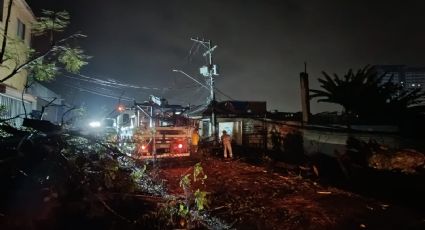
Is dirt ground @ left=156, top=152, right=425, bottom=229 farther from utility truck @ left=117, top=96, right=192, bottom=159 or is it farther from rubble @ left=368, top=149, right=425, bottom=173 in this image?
utility truck @ left=117, top=96, right=192, bottom=159

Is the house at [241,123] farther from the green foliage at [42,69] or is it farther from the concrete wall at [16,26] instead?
the green foliage at [42,69]

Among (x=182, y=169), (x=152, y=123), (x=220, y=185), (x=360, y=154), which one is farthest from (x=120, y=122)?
(x=360, y=154)

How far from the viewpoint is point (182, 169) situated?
48.9ft

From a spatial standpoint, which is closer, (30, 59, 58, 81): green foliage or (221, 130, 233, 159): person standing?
(30, 59, 58, 81): green foliage

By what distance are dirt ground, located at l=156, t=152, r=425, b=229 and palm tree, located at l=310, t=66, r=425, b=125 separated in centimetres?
693

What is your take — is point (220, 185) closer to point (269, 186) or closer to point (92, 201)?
point (269, 186)

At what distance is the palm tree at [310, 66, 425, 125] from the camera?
55.2ft

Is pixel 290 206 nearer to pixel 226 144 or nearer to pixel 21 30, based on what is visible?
pixel 226 144

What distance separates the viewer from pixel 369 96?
17891 millimetres

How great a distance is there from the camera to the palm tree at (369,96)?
16828 millimetres

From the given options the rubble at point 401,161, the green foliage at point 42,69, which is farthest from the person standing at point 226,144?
the green foliage at point 42,69

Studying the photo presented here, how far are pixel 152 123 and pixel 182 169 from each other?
3625mm

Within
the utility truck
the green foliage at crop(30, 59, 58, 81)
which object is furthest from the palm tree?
the green foliage at crop(30, 59, 58, 81)

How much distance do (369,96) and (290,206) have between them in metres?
11.3
